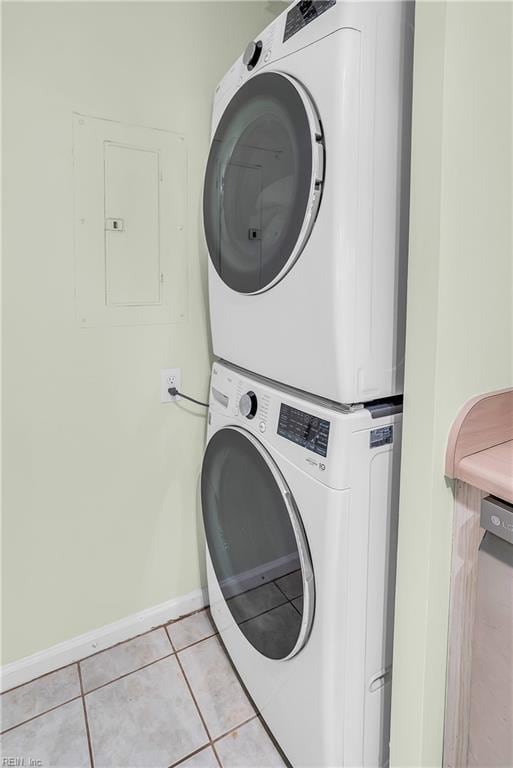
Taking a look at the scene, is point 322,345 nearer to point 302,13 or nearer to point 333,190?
point 333,190

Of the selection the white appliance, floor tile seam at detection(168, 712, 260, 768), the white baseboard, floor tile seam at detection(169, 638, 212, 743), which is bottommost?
floor tile seam at detection(168, 712, 260, 768)

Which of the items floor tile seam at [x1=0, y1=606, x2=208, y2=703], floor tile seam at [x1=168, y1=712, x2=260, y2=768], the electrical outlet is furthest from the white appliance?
floor tile seam at [x1=0, y1=606, x2=208, y2=703]

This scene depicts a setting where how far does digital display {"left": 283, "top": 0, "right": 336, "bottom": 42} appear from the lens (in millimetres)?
967

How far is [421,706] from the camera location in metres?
1.03

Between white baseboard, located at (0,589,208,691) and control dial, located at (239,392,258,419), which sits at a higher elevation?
control dial, located at (239,392,258,419)

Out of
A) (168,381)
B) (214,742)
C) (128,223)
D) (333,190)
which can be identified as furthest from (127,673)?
(333,190)

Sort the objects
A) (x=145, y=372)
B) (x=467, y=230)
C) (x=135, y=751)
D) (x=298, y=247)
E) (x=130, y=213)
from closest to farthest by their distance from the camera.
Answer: (x=467, y=230) → (x=298, y=247) → (x=135, y=751) → (x=130, y=213) → (x=145, y=372)

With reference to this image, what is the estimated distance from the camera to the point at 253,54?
1187 millimetres

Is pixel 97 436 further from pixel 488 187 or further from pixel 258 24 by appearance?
pixel 258 24

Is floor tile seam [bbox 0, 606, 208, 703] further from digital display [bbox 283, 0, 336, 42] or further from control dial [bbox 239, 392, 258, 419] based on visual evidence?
digital display [bbox 283, 0, 336, 42]

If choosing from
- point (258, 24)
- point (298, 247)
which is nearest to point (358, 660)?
point (298, 247)

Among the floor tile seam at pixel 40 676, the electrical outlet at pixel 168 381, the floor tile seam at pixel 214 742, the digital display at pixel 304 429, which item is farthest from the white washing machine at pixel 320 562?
the floor tile seam at pixel 40 676

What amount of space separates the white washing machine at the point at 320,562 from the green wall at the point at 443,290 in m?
0.07

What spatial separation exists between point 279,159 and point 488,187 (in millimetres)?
448
